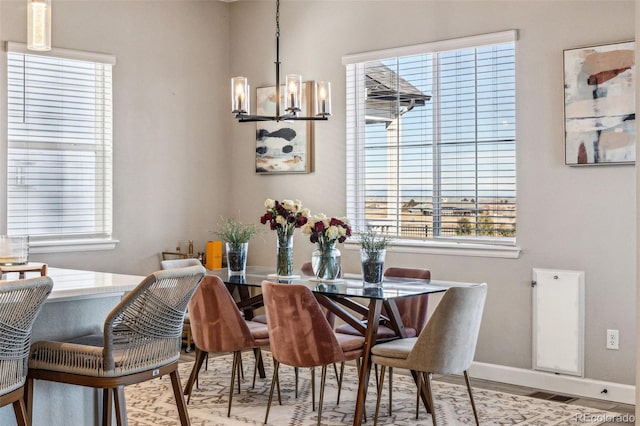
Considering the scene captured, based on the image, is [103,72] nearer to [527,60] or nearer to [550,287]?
[527,60]

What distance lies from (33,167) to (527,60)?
358cm

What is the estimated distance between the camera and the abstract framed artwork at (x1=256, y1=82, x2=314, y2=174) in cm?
631

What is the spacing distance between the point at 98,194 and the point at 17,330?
351cm

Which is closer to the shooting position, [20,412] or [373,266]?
[20,412]

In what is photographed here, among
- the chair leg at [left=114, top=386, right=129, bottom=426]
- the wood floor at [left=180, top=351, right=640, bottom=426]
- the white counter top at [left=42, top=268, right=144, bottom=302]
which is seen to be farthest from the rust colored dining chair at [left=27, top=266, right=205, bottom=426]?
the wood floor at [left=180, top=351, right=640, bottom=426]

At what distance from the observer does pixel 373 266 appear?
176 inches

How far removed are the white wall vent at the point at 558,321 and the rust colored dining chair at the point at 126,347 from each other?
274 centimetres

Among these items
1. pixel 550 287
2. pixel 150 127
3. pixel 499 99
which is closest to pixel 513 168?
pixel 499 99

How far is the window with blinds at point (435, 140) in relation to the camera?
5250 millimetres

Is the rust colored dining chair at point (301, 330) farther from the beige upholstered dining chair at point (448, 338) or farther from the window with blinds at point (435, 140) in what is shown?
the window with blinds at point (435, 140)

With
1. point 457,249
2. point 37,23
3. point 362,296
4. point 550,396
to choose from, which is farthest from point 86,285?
point 550,396

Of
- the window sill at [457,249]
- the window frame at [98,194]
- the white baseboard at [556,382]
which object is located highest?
the window frame at [98,194]

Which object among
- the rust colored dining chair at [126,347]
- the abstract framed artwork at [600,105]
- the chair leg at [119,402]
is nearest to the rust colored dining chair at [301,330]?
the rust colored dining chair at [126,347]

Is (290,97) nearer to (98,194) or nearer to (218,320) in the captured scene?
(218,320)
